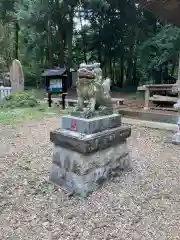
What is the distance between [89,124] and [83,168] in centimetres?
45

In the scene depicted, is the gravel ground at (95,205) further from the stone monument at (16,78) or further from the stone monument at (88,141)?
the stone monument at (16,78)

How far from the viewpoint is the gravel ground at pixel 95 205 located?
7.68 feet

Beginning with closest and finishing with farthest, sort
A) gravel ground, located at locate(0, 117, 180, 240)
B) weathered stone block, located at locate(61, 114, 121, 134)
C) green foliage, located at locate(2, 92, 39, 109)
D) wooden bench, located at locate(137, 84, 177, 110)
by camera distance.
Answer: gravel ground, located at locate(0, 117, 180, 240)
weathered stone block, located at locate(61, 114, 121, 134)
wooden bench, located at locate(137, 84, 177, 110)
green foliage, located at locate(2, 92, 39, 109)

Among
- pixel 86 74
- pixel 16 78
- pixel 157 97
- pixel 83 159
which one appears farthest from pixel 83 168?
pixel 16 78

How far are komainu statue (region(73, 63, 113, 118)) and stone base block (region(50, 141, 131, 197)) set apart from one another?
44 cm

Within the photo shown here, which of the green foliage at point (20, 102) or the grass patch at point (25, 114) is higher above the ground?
the green foliage at point (20, 102)

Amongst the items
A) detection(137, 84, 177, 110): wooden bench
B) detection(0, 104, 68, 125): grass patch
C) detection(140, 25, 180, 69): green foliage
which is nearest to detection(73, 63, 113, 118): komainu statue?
detection(0, 104, 68, 125): grass patch

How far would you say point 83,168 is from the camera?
2869 mm

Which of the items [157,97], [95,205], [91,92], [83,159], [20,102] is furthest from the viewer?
[20,102]

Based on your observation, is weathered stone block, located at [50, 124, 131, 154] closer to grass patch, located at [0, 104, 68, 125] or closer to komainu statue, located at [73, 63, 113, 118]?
komainu statue, located at [73, 63, 113, 118]

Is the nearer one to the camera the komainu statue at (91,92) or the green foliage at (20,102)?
the komainu statue at (91,92)

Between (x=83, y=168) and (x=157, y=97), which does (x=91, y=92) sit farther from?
(x=157, y=97)

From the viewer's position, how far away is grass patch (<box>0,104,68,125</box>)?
6797mm

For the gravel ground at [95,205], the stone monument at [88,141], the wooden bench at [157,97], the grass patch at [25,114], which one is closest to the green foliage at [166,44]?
the wooden bench at [157,97]
